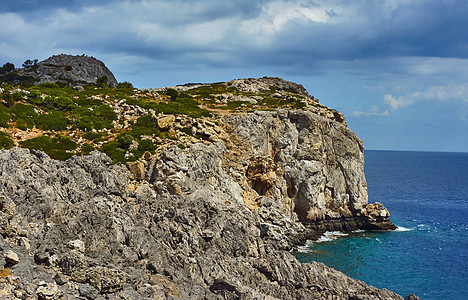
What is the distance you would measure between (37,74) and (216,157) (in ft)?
238

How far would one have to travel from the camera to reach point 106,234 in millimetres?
34031

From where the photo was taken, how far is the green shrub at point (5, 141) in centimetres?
4459

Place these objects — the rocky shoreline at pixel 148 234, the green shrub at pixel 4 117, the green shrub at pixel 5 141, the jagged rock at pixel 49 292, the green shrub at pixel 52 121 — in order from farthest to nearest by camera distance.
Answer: the green shrub at pixel 52 121
the green shrub at pixel 4 117
the green shrub at pixel 5 141
the rocky shoreline at pixel 148 234
the jagged rock at pixel 49 292

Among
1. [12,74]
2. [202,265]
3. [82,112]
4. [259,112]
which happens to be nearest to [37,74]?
[12,74]

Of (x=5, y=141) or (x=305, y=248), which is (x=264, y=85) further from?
(x=5, y=141)

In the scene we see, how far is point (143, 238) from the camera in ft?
120

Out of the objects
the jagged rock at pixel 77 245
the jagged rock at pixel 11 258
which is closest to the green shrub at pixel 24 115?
the jagged rock at pixel 77 245

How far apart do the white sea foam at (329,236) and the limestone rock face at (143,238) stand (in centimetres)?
1702

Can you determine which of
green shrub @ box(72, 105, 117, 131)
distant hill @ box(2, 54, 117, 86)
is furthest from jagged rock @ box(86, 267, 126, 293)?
distant hill @ box(2, 54, 117, 86)

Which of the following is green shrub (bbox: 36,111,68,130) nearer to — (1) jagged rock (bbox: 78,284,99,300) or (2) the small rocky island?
(2) the small rocky island

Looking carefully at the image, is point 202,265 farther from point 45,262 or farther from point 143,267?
point 45,262

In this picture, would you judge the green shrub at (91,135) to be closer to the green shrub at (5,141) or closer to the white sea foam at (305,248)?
the green shrub at (5,141)

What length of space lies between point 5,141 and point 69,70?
70.1 meters

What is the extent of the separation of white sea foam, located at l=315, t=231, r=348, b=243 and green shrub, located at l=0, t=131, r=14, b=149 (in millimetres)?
48207
